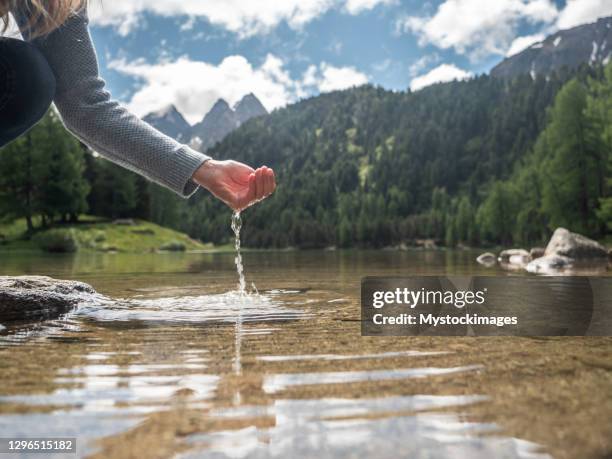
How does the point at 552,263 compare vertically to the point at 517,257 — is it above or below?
above

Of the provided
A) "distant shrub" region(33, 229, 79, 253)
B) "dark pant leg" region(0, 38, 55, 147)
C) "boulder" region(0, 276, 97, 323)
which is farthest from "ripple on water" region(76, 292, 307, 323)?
"distant shrub" region(33, 229, 79, 253)

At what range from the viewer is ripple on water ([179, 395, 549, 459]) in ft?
4.72

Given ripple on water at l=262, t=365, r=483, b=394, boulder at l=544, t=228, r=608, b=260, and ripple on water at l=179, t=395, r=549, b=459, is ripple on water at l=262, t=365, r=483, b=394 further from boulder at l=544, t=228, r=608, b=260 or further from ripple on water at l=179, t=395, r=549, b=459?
boulder at l=544, t=228, r=608, b=260

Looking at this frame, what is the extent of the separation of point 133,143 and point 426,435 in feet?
5.87

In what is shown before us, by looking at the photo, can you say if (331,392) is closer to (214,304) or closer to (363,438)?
(363,438)

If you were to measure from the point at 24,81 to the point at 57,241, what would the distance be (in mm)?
45038

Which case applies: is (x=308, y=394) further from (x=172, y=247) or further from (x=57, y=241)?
(x=172, y=247)

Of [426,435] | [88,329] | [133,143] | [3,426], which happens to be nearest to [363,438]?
[426,435]

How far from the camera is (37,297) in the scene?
531 centimetres

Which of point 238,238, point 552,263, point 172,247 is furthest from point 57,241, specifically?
point 238,238

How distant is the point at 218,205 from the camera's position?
196m

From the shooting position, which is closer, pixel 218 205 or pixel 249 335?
pixel 249 335

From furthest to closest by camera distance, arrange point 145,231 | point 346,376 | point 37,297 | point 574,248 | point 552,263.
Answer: point 145,231
point 574,248
point 552,263
point 37,297
point 346,376

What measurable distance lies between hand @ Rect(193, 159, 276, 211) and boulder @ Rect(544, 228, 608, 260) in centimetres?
1779
